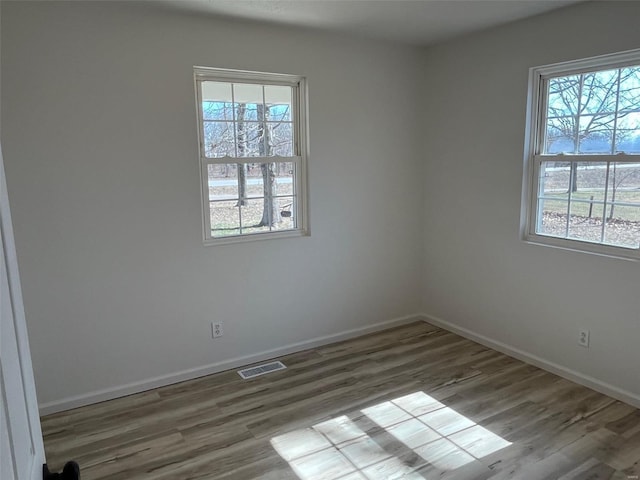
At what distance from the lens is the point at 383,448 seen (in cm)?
244

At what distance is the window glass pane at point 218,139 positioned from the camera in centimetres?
320

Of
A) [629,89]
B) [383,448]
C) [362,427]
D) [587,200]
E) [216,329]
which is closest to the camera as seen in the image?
[383,448]

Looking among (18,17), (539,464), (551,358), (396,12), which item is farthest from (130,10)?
(551,358)

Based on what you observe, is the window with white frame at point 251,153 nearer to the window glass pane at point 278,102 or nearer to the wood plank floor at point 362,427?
the window glass pane at point 278,102

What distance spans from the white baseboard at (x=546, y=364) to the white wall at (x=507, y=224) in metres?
Result: 0.03

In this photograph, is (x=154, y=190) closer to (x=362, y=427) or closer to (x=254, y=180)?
(x=254, y=180)

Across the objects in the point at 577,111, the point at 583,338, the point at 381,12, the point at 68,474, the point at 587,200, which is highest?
the point at 381,12

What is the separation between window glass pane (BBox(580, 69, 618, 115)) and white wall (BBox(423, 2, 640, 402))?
17cm

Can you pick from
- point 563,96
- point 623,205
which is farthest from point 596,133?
point 623,205

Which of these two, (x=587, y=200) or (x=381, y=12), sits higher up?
(x=381, y=12)

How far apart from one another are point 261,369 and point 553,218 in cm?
241

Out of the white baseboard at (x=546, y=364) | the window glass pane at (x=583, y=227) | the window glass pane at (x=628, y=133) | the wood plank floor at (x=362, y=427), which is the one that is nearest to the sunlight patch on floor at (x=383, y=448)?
the wood plank floor at (x=362, y=427)

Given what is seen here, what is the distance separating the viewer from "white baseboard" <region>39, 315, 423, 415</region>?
9.46ft

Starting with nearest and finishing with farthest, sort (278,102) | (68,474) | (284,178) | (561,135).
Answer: (68,474)
(561,135)
(278,102)
(284,178)
